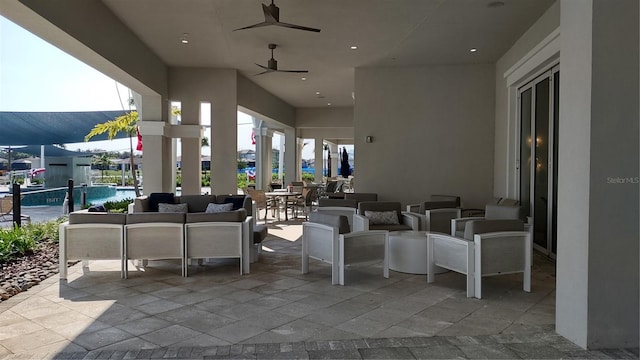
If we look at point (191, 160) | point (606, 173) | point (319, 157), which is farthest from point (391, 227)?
point (319, 157)

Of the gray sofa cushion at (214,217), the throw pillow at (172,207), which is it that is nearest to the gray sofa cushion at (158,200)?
the throw pillow at (172,207)

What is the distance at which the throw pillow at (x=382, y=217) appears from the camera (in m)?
6.62

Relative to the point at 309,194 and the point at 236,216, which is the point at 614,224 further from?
the point at 309,194

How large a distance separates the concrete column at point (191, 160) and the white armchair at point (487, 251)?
703 cm

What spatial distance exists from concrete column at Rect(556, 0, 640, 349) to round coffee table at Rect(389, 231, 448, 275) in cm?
226

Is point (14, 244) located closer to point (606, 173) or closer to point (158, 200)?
point (158, 200)

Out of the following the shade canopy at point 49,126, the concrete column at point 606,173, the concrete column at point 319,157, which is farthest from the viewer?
the concrete column at point 319,157

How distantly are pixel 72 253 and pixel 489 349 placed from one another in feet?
14.8

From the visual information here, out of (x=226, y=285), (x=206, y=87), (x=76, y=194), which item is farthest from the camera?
(x=76, y=194)

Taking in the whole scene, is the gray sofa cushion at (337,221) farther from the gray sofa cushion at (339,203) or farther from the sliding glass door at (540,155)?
the sliding glass door at (540,155)

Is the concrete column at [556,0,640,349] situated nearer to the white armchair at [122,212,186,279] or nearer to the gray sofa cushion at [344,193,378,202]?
the white armchair at [122,212,186,279]

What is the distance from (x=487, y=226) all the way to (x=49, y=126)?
20231 mm

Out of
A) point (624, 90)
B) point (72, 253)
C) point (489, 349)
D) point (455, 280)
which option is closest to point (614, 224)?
point (624, 90)

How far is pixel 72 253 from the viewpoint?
5.04 metres
